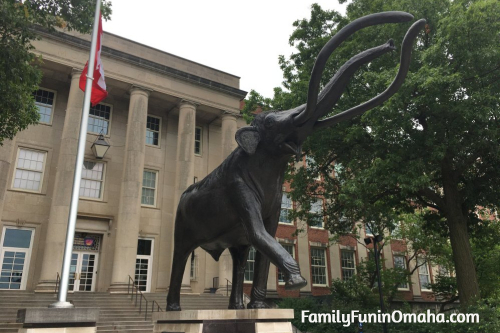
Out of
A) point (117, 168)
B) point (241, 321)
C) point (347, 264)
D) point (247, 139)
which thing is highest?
point (117, 168)

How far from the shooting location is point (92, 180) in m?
24.2

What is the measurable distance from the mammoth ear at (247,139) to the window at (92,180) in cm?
2138

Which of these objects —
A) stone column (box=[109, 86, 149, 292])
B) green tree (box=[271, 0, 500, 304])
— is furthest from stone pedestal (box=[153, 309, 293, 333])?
stone column (box=[109, 86, 149, 292])

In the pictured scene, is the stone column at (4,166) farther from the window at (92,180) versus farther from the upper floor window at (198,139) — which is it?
the upper floor window at (198,139)

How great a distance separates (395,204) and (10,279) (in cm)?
1967

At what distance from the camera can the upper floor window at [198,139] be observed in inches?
1153

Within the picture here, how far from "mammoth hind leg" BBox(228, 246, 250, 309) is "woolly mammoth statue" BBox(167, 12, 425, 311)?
0.01 metres

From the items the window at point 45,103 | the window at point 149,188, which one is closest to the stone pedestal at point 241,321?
the window at point 149,188

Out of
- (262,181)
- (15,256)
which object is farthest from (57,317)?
(15,256)

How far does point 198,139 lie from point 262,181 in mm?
25204

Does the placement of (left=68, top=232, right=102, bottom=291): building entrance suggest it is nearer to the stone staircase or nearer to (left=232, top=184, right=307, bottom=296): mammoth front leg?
the stone staircase

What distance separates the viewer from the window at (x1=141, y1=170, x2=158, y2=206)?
25980mm

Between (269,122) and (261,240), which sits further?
(269,122)

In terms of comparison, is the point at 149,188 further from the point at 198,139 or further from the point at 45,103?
the point at 45,103
